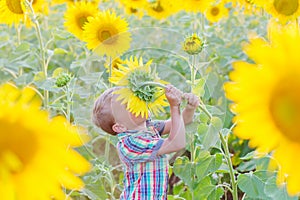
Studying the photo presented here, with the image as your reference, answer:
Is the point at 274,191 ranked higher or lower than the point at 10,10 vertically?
lower

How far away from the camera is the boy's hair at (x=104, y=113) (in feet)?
3.38

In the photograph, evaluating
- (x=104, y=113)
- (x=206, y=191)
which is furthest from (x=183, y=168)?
(x=104, y=113)

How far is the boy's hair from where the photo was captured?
1.03 meters

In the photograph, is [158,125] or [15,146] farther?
[158,125]

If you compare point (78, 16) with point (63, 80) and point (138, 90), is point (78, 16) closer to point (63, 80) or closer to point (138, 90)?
point (63, 80)

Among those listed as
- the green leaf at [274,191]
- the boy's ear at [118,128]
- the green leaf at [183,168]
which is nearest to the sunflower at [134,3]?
the green leaf at [183,168]

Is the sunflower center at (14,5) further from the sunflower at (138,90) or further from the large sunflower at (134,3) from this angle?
the sunflower at (138,90)

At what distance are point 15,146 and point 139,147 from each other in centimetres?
70

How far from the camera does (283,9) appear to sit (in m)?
1.40

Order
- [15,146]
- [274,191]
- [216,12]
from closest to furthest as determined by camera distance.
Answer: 1. [15,146]
2. [274,191]
3. [216,12]

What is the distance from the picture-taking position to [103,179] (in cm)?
173

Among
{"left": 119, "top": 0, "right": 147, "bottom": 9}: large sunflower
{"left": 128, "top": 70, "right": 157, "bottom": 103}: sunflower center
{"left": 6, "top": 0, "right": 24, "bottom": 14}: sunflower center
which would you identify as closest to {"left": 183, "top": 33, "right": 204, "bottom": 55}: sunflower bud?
{"left": 128, "top": 70, "right": 157, "bottom": 103}: sunflower center

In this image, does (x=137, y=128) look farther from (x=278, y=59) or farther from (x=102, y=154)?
(x=278, y=59)

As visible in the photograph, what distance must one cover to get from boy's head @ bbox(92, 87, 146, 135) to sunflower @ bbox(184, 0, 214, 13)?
1.06m
